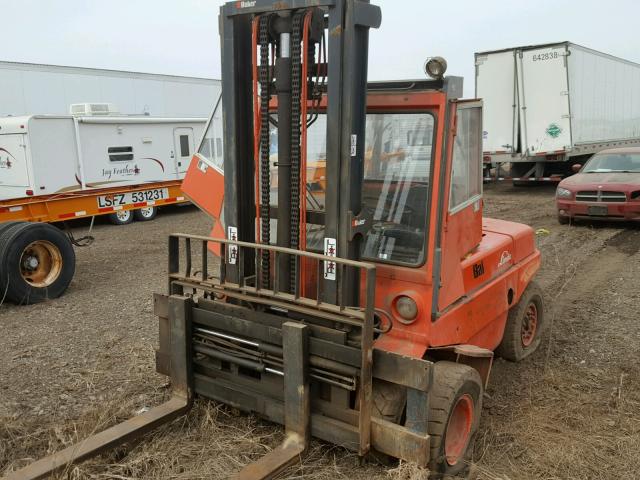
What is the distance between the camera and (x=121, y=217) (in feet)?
47.4

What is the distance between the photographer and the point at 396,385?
10.9 ft

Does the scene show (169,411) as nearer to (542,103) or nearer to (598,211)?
(598,211)

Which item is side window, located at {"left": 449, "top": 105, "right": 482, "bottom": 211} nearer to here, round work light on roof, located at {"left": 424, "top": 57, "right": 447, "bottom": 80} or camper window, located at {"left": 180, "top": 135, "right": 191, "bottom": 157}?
round work light on roof, located at {"left": 424, "top": 57, "right": 447, "bottom": 80}

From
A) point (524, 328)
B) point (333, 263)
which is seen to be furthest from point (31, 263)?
point (524, 328)

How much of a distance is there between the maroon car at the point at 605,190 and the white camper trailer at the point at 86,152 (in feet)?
30.7

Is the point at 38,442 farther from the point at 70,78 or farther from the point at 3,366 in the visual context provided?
the point at 70,78

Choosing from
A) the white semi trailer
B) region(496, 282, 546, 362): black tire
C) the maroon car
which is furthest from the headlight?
the white semi trailer

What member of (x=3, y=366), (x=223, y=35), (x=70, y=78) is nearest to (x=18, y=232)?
(x=3, y=366)

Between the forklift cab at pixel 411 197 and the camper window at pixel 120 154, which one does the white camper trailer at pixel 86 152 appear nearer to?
the camper window at pixel 120 154

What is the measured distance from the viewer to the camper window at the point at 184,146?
15745mm

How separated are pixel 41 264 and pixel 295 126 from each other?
5778mm

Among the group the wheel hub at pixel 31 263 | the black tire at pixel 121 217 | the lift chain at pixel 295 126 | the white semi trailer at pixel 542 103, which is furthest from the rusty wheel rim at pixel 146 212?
the lift chain at pixel 295 126

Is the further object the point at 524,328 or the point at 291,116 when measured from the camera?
the point at 524,328

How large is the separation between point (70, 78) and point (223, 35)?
66.6ft
